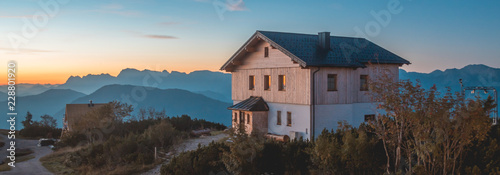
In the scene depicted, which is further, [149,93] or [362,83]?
[149,93]

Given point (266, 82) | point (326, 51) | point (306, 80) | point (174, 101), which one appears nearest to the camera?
point (306, 80)

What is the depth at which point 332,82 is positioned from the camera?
2197 cm

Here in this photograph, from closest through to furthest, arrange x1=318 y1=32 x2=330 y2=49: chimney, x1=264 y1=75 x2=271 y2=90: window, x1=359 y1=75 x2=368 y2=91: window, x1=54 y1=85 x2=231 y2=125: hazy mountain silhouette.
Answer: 1. x1=359 y1=75 x2=368 y2=91: window
2. x1=318 y1=32 x2=330 y2=49: chimney
3. x1=264 y1=75 x2=271 y2=90: window
4. x1=54 y1=85 x2=231 y2=125: hazy mountain silhouette

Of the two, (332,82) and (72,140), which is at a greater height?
(332,82)

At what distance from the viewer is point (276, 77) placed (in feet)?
77.0

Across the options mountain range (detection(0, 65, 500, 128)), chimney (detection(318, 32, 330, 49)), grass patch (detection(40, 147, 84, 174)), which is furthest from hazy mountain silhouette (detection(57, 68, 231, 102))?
chimney (detection(318, 32, 330, 49))

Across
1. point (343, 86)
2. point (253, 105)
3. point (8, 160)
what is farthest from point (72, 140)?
point (343, 86)

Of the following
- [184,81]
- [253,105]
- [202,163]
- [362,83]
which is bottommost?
[202,163]

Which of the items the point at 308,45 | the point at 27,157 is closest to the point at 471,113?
the point at 308,45

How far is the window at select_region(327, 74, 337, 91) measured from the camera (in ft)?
71.7

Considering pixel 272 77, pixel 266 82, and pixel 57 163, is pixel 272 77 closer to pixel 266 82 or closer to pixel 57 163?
pixel 266 82

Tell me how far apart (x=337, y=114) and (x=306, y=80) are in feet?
8.07

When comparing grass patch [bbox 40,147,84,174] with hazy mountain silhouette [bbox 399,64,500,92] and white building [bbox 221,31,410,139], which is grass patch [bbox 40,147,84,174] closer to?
white building [bbox 221,31,410,139]

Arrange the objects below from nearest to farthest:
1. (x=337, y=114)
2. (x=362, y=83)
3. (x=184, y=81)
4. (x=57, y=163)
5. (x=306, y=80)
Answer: (x=306, y=80) < (x=337, y=114) < (x=362, y=83) < (x=57, y=163) < (x=184, y=81)
